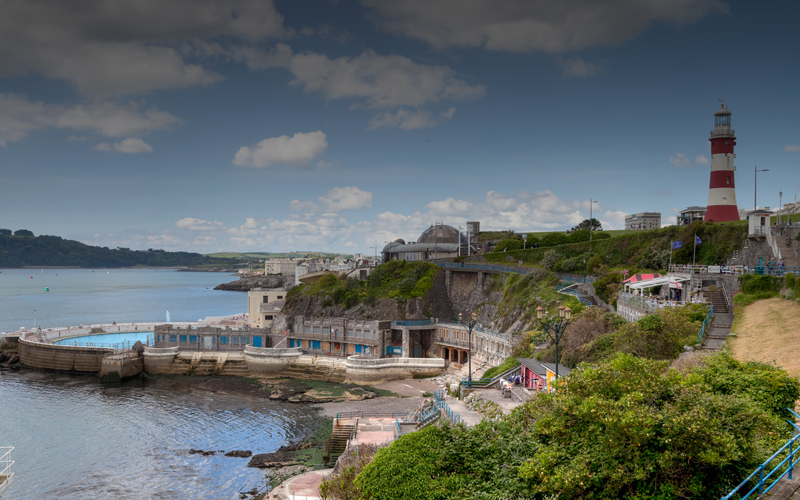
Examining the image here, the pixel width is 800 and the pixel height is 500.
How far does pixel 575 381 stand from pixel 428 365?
42243 millimetres

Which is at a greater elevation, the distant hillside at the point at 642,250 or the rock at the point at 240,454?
the distant hillside at the point at 642,250

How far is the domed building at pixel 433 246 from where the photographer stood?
90812mm

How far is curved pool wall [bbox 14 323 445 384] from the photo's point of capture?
56.7 m

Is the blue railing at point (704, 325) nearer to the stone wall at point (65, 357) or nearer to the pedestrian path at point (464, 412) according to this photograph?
the pedestrian path at point (464, 412)

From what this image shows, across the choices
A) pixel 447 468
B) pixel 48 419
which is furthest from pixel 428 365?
pixel 447 468

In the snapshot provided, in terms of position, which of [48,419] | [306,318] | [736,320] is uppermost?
[736,320]

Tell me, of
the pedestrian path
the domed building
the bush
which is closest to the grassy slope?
the pedestrian path

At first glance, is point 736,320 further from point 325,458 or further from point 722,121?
point 722,121

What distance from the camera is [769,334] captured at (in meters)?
24.6

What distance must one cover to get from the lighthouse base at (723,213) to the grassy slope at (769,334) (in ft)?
84.9

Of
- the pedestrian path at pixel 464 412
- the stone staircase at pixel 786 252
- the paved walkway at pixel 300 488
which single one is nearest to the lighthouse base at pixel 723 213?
the stone staircase at pixel 786 252

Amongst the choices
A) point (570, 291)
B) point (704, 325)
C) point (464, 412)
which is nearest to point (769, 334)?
point (704, 325)

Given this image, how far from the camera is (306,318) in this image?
71.6m

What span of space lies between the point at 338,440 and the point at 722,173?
145 feet
